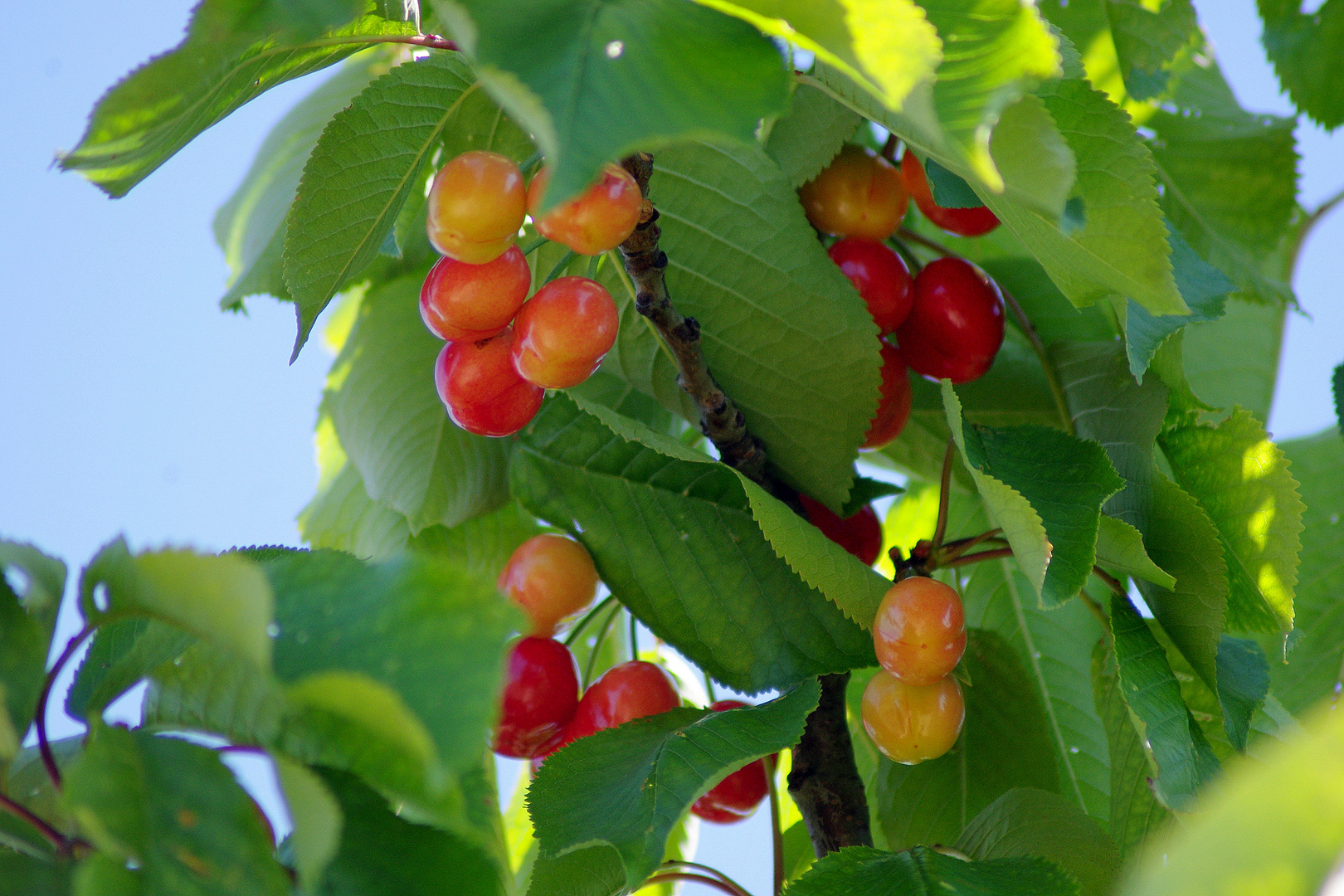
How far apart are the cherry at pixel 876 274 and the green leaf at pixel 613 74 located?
23cm

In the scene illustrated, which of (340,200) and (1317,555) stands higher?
(340,200)

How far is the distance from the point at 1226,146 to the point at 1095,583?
0.94ft

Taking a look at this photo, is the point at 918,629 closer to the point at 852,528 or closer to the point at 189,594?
the point at 852,528

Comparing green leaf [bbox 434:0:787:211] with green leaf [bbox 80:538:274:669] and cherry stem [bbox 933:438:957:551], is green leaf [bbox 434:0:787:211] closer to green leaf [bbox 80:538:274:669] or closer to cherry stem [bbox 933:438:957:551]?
green leaf [bbox 80:538:274:669]

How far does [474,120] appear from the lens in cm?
44

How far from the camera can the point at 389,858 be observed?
0.90 feet

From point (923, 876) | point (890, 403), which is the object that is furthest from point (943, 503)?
point (923, 876)

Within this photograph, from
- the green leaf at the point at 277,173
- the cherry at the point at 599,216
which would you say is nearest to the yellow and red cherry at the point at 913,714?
the cherry at the point at 599,216

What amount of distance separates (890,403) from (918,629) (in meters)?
0.13

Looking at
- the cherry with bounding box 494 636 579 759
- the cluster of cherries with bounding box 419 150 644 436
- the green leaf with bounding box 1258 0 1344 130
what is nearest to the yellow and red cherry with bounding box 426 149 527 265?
the cluster of cherries with bounding box 419 150 644 436

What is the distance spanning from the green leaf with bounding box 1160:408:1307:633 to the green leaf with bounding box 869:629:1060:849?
0.13 meters

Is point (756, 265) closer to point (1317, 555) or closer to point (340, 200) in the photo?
point (340, 200)

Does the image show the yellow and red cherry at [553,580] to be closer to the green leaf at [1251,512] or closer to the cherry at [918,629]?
the cherry at [918,629]

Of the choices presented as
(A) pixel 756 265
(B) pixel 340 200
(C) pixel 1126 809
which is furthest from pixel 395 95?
(C) pixel 1126 809
